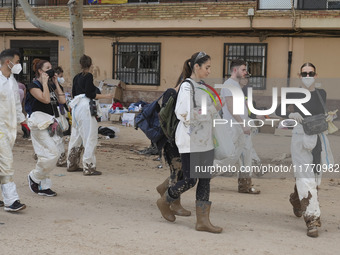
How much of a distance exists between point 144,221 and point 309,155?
191 centimetres

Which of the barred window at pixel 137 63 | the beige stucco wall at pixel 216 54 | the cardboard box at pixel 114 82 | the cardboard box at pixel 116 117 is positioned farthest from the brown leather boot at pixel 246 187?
the barred window at pixel 137 63

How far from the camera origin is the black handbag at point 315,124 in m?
5.43

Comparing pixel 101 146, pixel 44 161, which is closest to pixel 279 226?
pixel 44 161

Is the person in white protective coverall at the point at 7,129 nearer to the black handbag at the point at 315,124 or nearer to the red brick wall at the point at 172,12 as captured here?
the black handbag at the point at 315,124

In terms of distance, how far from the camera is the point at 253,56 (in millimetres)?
18781

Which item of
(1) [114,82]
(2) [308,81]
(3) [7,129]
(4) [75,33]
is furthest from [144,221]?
(1) [114,82]

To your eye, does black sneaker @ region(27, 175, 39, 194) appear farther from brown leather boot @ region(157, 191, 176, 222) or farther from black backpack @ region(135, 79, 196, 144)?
brown leather boot @ region(157, 191, 176, 222)

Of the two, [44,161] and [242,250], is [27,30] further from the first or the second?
[242,250]

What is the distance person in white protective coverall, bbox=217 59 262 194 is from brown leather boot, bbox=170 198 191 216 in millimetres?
1214

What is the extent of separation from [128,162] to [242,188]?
313cm

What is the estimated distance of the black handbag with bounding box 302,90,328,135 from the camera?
543cm

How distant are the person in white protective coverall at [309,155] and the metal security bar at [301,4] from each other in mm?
12563

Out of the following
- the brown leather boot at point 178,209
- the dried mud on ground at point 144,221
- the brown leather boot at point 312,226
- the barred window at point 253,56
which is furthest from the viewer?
the barred window at point 253,56

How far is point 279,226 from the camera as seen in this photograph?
5691 millimetres
